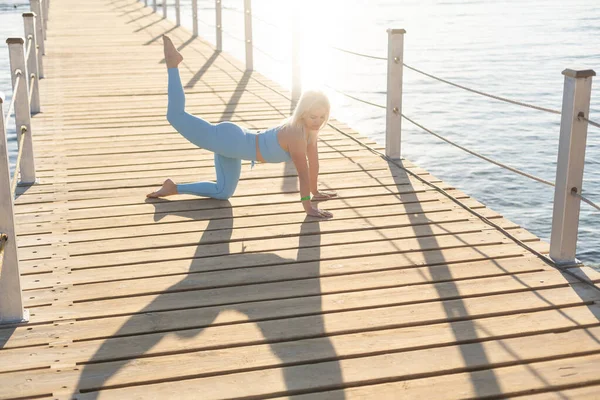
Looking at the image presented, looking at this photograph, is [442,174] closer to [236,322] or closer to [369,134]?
[369,134]

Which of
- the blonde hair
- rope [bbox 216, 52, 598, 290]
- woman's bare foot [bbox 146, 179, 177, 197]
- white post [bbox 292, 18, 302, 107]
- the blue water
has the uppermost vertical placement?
the blonde hair

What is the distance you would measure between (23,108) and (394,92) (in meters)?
2.48

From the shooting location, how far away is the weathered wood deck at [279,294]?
9.73 ft

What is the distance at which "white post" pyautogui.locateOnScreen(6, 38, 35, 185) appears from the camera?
520 centimetres

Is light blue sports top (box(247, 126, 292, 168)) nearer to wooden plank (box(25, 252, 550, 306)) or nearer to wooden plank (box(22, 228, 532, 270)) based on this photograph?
Result: wooden plank (box(22, 228, 532, 270))

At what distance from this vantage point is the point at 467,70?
17562 mm

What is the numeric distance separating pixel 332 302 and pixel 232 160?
61.3 inches

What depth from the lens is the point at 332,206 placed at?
4.89 m

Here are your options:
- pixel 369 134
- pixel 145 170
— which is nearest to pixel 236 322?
pixel 145 170

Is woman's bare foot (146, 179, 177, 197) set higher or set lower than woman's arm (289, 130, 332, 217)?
lower

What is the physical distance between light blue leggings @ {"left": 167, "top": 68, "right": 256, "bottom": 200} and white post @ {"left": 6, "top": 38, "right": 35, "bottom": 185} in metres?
1.04

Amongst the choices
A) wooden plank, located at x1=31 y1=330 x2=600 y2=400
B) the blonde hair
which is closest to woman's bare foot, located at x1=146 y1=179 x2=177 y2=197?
the blonde hair

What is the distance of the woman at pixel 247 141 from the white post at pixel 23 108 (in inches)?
41.2

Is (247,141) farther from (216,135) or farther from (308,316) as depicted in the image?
(308,316)
